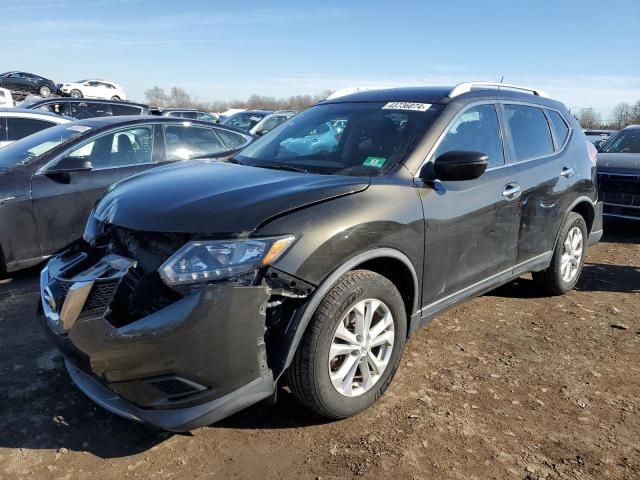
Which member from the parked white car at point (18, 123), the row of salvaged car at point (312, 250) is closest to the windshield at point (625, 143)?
the row of salvaged car at point (312, 250)

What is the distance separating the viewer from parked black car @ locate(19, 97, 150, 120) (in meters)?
14.1

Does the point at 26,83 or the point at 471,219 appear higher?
the point at 26,83

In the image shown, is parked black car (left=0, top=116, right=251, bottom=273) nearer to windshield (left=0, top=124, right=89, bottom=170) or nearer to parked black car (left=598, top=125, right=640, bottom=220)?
windshield (left=0, top=124, right=89, bottom=170)

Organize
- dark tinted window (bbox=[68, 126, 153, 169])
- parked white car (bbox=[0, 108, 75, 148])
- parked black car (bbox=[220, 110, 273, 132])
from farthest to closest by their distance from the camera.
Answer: parked black car (bbox=[220, 110, 273, 132]) < parked white car (bbox=[0, 108, 75, 148]) < dark tinted window (bbox=[68, 126, 153, 169])

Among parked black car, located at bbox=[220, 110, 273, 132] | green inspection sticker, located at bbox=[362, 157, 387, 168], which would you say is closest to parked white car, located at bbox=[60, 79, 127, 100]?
parked black car, located at bbox=[220, 110, 273, 132]

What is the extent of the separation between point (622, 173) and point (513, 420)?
19.0ft

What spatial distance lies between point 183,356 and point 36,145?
14.2 feet

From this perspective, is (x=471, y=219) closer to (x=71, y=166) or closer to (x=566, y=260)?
(x=566, y=260)

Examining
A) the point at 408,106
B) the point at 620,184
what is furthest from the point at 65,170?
the point at 620,184

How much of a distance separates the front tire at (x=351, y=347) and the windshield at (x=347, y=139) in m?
0.79

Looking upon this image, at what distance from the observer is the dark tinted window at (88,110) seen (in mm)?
14203

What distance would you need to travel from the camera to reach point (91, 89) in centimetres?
3253

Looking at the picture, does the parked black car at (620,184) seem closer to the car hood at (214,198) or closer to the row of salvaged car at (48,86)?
the car hood at (214,198)

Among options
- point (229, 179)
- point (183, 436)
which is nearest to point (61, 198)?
point (229, 179)
